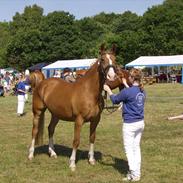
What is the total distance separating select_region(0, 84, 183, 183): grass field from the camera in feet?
27.9

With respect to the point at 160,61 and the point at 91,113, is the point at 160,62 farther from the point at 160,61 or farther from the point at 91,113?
the point at 91,113

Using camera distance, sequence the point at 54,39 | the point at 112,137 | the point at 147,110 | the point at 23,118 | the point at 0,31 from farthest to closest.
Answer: the point at 0,31 < the point at 54,39 < the point at 147,110 < the point at 23,118 < the point at 112,137

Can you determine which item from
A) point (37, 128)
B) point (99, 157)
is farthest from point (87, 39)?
point (99, 157)

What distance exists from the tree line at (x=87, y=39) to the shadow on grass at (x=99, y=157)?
5990 cm

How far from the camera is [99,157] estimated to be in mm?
10398

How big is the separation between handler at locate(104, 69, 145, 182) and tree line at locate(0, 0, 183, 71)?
208 ft

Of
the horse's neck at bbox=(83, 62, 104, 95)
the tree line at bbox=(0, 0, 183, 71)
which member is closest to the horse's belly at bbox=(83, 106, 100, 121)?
the horse's neck at bbox=(83, 62, 104, 95)

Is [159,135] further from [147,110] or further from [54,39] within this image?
[54,39]

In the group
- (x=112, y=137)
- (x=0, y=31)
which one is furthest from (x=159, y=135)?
(x=0, y=31)

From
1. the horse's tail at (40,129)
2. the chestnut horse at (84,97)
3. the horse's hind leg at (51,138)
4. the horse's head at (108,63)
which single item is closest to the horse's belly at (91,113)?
the chestnut horse at (84,97)

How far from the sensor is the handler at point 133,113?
7824 millimetres

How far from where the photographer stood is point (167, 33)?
238 ft

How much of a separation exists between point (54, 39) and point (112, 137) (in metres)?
69.8

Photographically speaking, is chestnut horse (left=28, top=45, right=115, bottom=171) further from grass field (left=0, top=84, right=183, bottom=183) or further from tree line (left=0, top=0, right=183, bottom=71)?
tree line (left=0, top=0, right=183, bottom=71)
